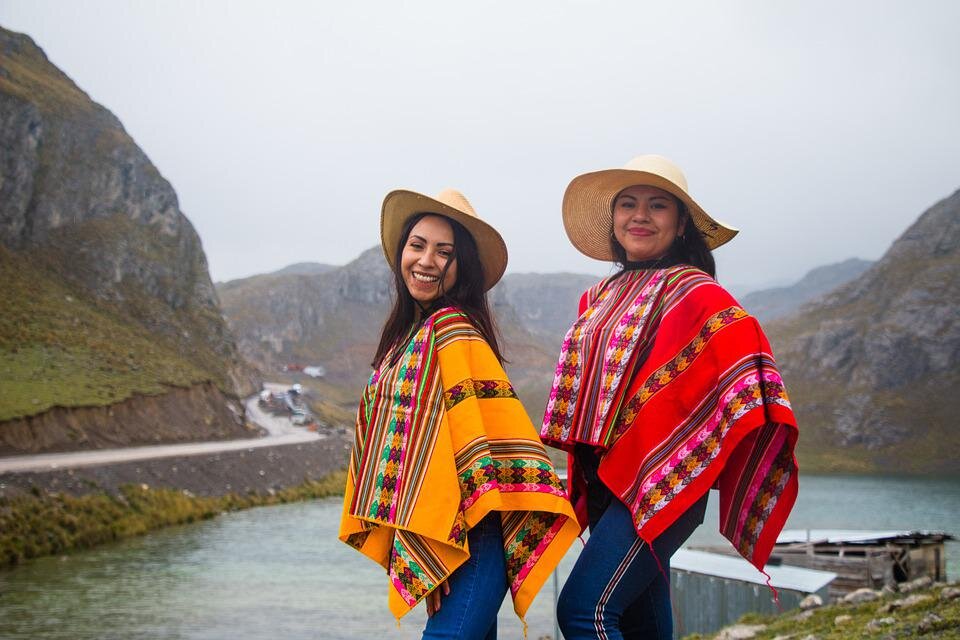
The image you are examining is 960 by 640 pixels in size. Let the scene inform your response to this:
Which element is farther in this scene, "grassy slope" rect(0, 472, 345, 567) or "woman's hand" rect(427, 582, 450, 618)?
"grassy slope" rect(0, 472, 345, 567)

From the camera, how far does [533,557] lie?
9.30 feet

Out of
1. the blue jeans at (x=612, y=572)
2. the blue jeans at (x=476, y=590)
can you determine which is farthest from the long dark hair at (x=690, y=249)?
the blue jeans at (x=476, y=590)

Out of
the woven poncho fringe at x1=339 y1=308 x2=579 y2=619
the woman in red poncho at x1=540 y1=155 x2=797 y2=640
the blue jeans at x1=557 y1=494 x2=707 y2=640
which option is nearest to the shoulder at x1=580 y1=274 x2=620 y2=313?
the woman in red poncho at x1=540 y1=155 x2=797 y2=640

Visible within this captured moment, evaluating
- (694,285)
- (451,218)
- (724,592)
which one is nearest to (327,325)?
(724,592)

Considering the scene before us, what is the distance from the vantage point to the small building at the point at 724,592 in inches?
428

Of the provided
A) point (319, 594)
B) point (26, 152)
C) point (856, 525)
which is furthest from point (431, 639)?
point (26, 152)

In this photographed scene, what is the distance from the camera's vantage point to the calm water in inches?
522

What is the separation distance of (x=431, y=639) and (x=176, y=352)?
158 ft

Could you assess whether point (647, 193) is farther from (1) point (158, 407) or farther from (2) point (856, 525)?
(1) point (158, 407)

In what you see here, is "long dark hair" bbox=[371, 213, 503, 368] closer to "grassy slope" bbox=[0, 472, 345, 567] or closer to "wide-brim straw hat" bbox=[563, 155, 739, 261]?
"wide-brim straw hat" bbox=[563, 155, 739, 261]

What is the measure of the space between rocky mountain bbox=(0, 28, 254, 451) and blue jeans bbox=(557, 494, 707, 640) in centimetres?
2662

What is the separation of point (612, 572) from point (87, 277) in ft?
165

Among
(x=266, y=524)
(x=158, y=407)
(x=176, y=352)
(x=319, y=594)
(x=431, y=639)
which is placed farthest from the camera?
(x=176, y=352)

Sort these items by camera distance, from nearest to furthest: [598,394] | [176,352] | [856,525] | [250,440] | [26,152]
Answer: [598,394], [856,525], [250,440], [176,352], [26,152]
